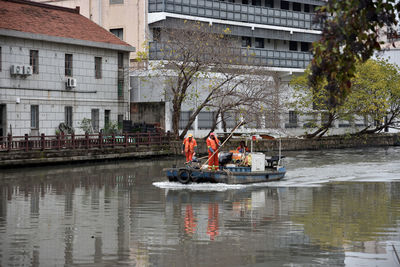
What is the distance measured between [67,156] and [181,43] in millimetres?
→ 11077

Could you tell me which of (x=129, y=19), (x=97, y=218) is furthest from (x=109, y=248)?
(x=129, y=19)

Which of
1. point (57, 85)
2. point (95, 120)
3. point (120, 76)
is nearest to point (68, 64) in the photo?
point (57, 85)

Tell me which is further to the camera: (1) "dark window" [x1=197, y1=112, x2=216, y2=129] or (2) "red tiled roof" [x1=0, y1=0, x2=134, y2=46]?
(1) "dark window" [x1=197, y1=112, x2=216, y2=129]

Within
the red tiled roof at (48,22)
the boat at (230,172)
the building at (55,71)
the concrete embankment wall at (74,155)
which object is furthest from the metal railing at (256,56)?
the boat at (230,172)

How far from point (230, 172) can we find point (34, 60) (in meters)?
18.5

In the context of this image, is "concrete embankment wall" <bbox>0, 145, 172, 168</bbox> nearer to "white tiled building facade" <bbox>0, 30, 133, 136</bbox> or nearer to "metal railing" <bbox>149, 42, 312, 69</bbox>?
"white tiled building facade" <bbox>0, 30, 133, 136</bbox>

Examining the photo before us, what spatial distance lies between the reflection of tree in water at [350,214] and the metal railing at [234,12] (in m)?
25.7

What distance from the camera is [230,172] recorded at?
28.6 meters

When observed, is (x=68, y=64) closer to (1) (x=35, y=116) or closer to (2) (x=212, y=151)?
(1) (x=35, y=116)

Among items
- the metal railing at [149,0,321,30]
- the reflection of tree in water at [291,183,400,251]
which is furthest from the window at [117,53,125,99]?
the reflection of tree in water at [291,183,400,251]

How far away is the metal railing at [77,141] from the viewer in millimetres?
35844

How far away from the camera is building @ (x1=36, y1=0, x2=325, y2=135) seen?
52.3 meters

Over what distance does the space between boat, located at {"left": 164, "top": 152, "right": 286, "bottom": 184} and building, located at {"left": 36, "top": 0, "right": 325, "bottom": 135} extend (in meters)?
17.4

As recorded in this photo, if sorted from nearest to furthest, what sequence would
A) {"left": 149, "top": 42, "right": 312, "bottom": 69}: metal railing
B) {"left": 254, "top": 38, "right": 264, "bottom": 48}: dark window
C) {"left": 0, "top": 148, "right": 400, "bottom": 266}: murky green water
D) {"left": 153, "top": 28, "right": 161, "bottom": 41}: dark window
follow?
{"left": 0, "top": 148, "right": 400, "bottom": 266}: murky green water, {"left": 149, "top": 42, "right": 312, "bottom": 69}: metal railing, {"left": 153, "top": 28, "right": 161, "bottom": 41}: dark window, {"left": 254, "top": 38, "right": 264, "bottom": 48}: dark window
